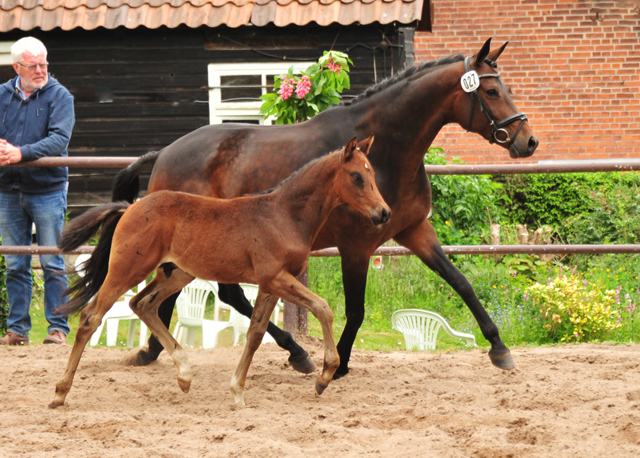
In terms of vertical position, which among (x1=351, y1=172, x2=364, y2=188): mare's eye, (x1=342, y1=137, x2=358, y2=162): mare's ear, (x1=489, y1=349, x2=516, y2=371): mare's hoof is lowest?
(x1=489, y1=349, x2=516, y2=371): mare's hoof

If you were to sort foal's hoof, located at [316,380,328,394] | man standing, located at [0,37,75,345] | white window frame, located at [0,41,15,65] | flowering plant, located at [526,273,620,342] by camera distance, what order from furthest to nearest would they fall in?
white window frame, located at [0,41,15,65]
flowering plant, located at [526,273,620,342]
man standing, located at [0,37,75,345]
foal's hoof, located at [316,380,328,394]

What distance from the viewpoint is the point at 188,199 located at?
3916mm

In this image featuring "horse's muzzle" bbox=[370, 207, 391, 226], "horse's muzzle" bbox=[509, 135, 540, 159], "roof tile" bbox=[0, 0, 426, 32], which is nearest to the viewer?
"horse's muzzle" bbox=[370, 207, 391, 226]

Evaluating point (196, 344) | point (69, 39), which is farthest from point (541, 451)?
point (69, 39)

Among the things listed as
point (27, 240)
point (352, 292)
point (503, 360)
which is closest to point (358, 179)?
point (352, 292)

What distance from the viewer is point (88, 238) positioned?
165 inches

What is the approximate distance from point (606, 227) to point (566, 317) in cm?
284

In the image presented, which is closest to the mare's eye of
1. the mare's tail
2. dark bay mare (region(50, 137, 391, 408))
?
dark bay mare (region(50, 137, 391, 408))

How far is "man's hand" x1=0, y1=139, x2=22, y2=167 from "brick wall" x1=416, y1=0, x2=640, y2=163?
787cm

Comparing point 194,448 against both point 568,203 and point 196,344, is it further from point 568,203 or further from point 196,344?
point 568,203

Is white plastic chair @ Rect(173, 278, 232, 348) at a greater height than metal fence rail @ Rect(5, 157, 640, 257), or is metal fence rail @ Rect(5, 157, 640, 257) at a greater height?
metal fence rail @ Rect(5, 157, 640, 257)

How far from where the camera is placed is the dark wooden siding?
976 cm

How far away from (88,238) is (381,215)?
1.73 m

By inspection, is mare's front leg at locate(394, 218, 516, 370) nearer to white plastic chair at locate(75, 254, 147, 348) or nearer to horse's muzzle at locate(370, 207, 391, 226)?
horse's muzzle at locate(370, 207, 391, 226)
